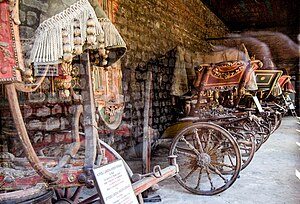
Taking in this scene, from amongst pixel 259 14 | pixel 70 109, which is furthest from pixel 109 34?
pixel 259 14

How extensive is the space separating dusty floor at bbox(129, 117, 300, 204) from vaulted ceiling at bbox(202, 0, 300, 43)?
234 inches

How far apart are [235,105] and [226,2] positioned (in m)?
5.89

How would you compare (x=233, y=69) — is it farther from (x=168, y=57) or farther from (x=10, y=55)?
(x=10, y=55)

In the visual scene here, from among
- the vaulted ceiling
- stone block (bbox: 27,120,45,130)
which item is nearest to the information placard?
stone block (bbox: 27,120,45,130)

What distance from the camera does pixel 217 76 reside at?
14.6 ft

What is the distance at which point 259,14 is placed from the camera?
11.9 m

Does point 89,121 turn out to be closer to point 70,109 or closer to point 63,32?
point 63,32

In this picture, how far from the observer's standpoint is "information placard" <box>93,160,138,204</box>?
170 centimetres

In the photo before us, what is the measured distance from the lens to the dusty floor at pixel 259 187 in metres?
3.33

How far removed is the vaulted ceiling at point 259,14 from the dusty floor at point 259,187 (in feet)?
19.5

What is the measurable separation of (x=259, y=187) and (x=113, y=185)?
2435 mm

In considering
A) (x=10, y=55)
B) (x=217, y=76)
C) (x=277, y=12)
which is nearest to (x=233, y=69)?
(x=217, y=76)

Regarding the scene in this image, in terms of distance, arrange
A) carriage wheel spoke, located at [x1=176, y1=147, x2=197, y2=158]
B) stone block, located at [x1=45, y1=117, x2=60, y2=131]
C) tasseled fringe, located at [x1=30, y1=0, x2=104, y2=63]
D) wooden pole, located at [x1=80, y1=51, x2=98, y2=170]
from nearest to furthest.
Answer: tasseled fringe, located at [x1=30, y1=0, x2=104, y2=63], wooden pole, located at [x1=80, y1=51, x2=98, y2=170], stone block, located at [x1=45, y1=117, x2=60, y2=131], carriage wheel spoke, located at [x1=176, y1=147, x2=197, y2=158]

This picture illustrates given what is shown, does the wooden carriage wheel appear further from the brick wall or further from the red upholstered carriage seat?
the brick wall
